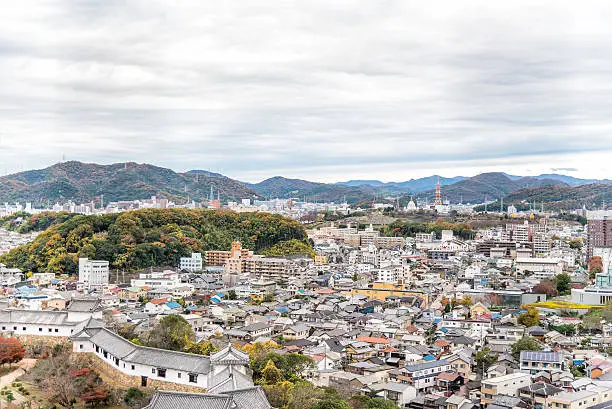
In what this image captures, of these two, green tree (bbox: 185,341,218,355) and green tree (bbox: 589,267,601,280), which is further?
green tree (bbox: 589,267,601,280)

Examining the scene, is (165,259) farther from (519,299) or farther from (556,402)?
(556,402)

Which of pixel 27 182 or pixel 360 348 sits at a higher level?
pixel 27 182

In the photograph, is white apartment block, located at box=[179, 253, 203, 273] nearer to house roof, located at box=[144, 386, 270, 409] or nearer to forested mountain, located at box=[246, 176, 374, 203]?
house roof, located at box=[144, 386, 270, 409]

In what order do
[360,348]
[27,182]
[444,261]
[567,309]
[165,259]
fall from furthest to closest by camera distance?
[27,182] < [444,261] < [165,259] < [567,309] < [360,348]

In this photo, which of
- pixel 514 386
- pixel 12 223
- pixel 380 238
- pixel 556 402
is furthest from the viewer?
pixel 12 223

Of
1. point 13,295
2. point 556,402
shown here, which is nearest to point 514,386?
point 556,402

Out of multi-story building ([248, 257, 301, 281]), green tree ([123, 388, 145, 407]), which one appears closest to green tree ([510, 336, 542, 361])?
green tree ([123, 388, 145, 407])
